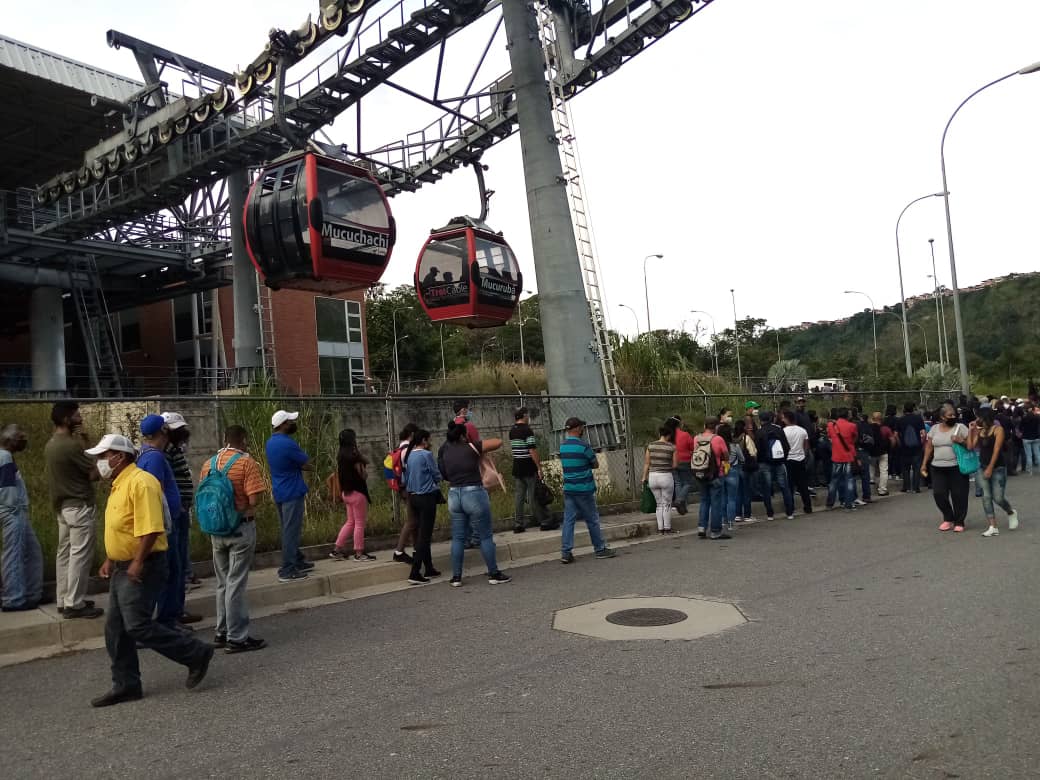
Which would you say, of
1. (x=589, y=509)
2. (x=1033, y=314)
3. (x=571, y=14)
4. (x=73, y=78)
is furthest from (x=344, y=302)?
(x=1033, y=314)

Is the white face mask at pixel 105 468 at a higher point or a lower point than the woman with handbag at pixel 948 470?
higher

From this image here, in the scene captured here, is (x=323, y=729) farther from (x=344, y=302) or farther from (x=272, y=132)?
(x=344, y=302)

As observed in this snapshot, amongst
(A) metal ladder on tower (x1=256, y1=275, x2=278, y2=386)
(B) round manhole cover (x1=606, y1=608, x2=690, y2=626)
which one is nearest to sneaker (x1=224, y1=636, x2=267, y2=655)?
(B) round manhole cover (x1=606, y1=608, x2=690, y2=626)

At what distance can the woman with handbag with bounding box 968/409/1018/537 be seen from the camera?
436 inches

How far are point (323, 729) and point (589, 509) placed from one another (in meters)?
6.00

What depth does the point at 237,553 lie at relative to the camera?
21.1ft

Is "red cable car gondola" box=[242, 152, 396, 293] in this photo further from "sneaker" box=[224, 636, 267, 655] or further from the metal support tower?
"sneaker" box=[224, 636, 267, 655]

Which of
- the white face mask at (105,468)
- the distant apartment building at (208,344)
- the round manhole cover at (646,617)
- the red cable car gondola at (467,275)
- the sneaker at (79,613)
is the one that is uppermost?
the distant apartment building at (208,344)

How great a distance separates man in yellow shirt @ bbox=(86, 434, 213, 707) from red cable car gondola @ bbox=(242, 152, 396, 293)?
7817 mm

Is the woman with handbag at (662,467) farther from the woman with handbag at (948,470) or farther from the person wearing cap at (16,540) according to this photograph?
the person wearing cap at (16,540)

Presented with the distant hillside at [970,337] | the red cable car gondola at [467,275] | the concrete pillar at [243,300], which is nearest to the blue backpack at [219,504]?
the red cable car gondola at [467,275]

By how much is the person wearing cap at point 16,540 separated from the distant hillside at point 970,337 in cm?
6916

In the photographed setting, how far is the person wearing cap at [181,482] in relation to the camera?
7246mm

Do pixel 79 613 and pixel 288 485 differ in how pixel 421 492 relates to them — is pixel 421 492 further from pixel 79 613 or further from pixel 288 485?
pixel 79 613
